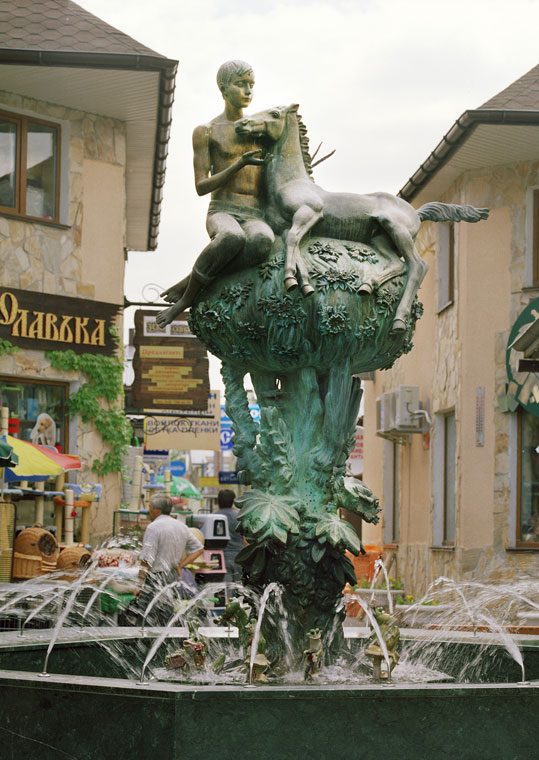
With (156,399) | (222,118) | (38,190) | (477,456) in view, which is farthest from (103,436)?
(222,118)

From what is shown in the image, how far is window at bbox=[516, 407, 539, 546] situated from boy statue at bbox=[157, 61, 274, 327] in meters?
12.5

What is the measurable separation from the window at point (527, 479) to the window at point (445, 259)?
329 centimetres

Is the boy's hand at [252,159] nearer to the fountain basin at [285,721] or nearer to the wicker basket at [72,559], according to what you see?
the fountain basin at [285,721]

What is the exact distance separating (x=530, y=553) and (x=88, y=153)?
8159 mm

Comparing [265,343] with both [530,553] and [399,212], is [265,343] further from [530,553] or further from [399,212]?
[530,553]

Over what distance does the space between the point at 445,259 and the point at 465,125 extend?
4.48 meters

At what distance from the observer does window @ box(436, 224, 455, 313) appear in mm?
20719

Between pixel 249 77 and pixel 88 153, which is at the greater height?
pixel 88 153

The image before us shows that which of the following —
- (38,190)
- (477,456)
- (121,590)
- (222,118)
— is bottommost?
(121,590)

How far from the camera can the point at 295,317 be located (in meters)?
5.63

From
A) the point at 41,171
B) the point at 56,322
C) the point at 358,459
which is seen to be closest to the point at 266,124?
the point at 56,322

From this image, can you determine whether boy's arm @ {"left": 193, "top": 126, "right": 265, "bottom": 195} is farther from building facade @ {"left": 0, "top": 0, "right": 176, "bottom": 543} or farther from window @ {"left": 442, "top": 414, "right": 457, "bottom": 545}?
window @ {"left": 442, "top": 414, "right": 457, "bottom": 545}

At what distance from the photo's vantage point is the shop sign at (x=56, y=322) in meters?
15.7

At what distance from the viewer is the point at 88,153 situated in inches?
671
